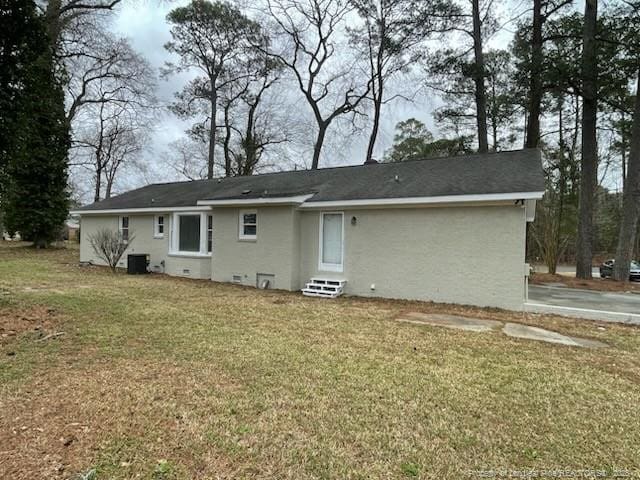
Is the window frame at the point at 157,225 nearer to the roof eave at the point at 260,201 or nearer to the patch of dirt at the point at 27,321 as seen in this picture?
the roof eave at the point at 260,201

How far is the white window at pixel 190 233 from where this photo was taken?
522 inches

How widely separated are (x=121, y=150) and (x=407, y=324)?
36.8m

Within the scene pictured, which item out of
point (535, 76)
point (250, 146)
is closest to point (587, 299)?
point (535, 76)

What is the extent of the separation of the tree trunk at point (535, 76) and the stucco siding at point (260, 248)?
10136mm

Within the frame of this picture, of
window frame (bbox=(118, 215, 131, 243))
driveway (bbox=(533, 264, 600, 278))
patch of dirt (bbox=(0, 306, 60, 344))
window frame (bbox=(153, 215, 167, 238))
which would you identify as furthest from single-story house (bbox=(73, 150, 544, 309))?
driveway (bbox=(533, 264, 600, 278))

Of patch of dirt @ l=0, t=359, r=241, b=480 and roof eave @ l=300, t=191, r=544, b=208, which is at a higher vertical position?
roof eave @ l=300, t=191, r=544, b=208

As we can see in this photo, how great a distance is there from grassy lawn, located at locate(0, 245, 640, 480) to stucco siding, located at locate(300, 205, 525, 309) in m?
1.92

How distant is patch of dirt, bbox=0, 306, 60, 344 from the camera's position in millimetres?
5625

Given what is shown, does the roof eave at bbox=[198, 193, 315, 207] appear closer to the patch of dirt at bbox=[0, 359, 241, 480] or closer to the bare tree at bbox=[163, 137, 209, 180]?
the patch of dirt at bbox=[0, 359, 241, 480]

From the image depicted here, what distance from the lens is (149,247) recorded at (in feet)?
48.9

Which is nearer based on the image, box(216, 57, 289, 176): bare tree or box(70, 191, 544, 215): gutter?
box(70, 191, 544, 215): gutter

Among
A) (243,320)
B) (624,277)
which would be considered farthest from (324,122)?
(243,320)

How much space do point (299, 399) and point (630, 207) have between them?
15582mm

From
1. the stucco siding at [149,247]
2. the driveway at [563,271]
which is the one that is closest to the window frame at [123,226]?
the stucco siding at [149,247]
